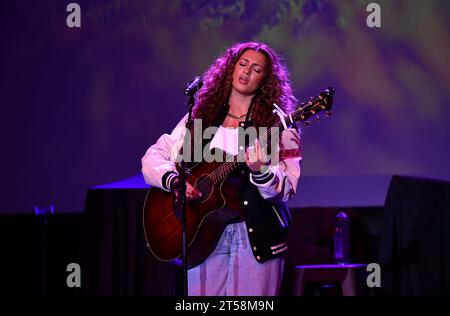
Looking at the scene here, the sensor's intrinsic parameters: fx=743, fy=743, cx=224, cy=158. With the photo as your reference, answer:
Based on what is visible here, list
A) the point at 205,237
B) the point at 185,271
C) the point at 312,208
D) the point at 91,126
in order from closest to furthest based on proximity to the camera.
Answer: the point at 185,271 → the point at 205,237 → the point at 312,208 → the point at 91,126

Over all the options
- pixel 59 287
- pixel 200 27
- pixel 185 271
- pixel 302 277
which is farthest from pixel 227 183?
pixel 59 287

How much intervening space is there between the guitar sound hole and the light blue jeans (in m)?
0.25

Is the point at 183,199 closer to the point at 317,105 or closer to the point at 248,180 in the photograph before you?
the point at 248,180

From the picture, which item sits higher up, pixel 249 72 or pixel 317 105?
pixel 249 72

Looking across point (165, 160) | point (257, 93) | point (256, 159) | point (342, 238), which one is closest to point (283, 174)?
point (256, 159)

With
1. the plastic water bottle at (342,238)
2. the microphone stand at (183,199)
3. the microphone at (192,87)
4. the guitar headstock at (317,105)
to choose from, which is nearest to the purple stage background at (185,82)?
the plastic water bottle at (342,238)

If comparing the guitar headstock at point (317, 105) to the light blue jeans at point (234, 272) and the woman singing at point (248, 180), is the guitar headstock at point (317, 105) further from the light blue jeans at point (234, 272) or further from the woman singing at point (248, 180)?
the light blue jeans at point (234, 272)

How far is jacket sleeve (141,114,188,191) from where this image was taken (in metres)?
3.66

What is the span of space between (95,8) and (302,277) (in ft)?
9.37

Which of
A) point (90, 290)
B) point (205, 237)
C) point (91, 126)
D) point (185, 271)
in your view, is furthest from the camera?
point (91, 126)

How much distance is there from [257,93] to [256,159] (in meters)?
0.60

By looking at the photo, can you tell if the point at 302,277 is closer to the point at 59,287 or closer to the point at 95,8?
the point at 59,287

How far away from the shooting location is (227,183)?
11.6 feet

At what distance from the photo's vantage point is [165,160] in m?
3.76
